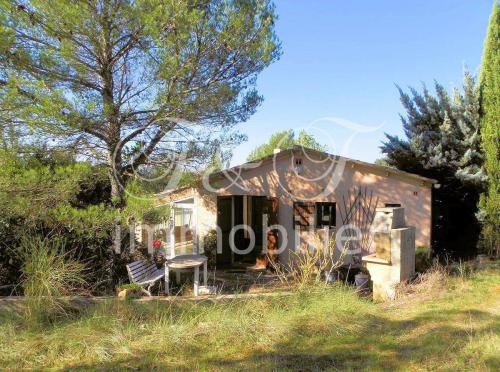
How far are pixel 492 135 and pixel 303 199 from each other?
578 cm

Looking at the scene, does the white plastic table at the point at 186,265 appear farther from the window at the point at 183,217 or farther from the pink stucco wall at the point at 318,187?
the window at the point at 183,217

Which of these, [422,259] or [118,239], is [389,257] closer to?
[422,259]

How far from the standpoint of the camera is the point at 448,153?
11.2m

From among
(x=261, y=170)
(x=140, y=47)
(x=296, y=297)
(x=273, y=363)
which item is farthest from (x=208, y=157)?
(x=273, y=363)

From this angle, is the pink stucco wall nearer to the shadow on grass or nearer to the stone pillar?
the stone pillar

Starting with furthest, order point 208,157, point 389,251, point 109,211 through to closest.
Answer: point 208,157 < point 389,251 < point 109,211

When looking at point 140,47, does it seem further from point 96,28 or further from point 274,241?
point 274,241

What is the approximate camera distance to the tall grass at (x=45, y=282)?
204 inches

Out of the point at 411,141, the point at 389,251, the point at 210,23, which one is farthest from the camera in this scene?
the point at 411,141

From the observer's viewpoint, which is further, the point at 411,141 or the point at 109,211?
the point at 411,141

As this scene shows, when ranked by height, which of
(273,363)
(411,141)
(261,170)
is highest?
(411,141)

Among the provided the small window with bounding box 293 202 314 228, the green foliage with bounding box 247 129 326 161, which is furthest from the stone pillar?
the green foliage with bounding box 247 129 326 161

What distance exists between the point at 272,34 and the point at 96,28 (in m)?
4.03

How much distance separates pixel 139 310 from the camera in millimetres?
5445
